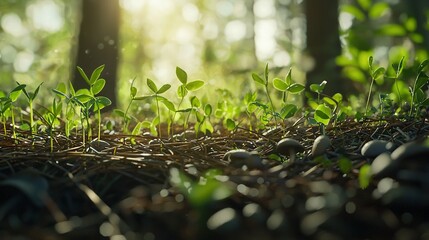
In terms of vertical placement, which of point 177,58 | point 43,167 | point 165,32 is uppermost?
point 43,167

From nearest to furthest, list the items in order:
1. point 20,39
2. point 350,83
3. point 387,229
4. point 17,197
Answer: point 387,229
point 17,197
point 350,83
point 20,39

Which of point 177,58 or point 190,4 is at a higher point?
point 190,4

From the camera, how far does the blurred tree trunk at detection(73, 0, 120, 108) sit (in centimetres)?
538

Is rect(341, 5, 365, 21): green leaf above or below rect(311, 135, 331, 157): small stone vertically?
above

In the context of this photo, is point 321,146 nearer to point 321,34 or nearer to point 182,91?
point 182,91

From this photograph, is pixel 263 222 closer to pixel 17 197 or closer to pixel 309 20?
pixel 17 197

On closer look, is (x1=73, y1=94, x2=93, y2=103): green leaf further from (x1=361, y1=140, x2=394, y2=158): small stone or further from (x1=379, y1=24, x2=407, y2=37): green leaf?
(x1=379, y1=24, x2=407, y2=37): green leaf

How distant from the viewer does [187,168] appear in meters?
1.37

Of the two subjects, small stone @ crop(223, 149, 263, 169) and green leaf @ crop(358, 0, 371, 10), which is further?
green leaf @ crop(358, 0, 371, 10)

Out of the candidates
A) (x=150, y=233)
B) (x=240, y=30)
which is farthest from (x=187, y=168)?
(x=240, y=30)

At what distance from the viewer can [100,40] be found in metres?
5.46

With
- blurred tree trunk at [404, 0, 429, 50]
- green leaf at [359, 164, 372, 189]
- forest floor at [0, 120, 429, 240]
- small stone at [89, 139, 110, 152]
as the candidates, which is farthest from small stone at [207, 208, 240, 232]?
blurred tree trunk at [404, 0, 429, 50]

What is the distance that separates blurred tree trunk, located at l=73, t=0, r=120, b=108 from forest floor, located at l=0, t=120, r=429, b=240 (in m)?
3.87

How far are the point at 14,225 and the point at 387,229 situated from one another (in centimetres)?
73
